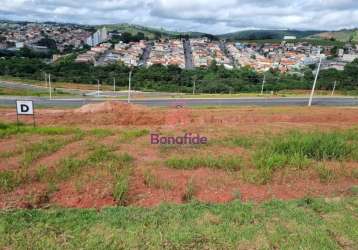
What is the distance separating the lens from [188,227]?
525 centimetres

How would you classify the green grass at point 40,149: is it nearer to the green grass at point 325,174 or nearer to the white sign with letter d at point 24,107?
the white sign with letter d at point 24,107

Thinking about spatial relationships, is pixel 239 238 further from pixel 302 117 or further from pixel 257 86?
pixel 257 86

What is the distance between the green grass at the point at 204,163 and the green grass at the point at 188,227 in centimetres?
206

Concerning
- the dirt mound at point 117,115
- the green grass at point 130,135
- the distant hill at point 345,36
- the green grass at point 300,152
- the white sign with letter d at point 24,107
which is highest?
the distant hill at point 345,36

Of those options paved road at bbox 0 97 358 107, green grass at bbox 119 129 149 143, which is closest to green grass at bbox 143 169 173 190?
green grass at bbox 119 129 149 143

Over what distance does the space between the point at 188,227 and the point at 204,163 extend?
10.3 ft

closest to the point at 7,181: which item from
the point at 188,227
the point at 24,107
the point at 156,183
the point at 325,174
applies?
the point at 156,183

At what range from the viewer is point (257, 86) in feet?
175

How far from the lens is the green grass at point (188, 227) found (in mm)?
4844

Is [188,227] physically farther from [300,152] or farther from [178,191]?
[300,152]

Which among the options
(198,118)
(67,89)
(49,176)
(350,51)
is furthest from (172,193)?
(350,51)

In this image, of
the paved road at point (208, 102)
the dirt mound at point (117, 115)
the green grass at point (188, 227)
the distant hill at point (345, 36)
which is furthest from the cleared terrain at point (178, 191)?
the distant hill at point (345, 36)

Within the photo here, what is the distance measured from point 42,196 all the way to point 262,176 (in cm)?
441

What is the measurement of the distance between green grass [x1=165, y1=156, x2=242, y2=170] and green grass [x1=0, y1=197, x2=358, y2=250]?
2058 millimetres
